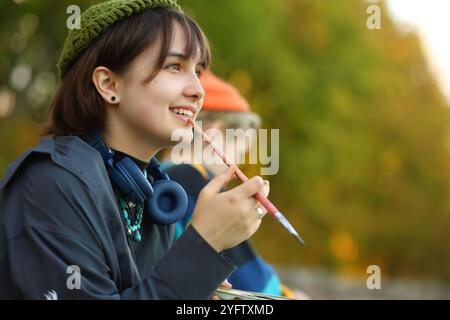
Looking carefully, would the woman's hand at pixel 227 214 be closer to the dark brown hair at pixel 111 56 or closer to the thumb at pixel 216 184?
the thumb at pixel 216 184

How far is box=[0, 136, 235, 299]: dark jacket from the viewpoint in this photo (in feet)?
5.41

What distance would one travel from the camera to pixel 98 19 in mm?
2031

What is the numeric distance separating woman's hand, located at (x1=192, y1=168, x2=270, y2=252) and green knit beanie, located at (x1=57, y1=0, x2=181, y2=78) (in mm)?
601

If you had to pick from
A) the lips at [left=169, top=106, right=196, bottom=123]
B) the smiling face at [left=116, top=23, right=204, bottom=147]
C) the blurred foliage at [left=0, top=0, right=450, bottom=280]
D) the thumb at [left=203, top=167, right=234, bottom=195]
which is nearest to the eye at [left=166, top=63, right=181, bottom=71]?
the smiling face at [left=116, top=23, right=204, bottom=147]

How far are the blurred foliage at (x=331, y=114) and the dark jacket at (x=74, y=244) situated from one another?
29.3 ft

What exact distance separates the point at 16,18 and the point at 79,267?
9641 millimetres

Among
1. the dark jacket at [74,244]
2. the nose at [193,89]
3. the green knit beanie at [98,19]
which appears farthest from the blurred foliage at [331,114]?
the dark jacket at [74,244]

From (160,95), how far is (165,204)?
0.32m

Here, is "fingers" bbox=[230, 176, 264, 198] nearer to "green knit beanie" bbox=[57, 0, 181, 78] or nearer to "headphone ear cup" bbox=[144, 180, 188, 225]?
"headphone ear cup" bbox=[144, 180, 188, 225]

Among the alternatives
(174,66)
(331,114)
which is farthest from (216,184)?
(331,114)

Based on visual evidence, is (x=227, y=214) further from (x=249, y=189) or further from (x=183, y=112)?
(x=183, y=112)

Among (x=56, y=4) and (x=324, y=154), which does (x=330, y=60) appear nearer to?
(x=324, y=154)

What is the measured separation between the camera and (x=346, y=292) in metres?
15.9

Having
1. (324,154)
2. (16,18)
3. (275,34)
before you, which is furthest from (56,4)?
(324,154)
